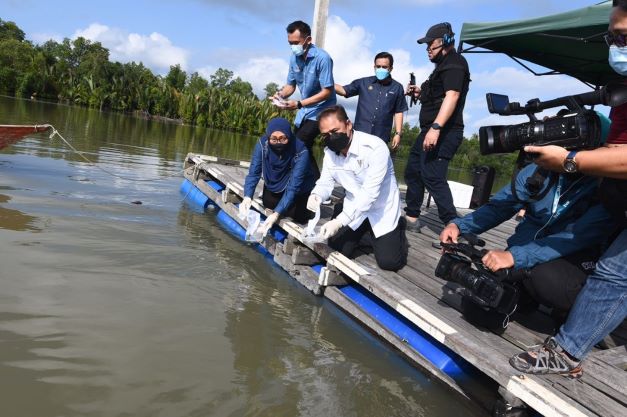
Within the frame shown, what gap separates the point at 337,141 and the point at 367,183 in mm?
409

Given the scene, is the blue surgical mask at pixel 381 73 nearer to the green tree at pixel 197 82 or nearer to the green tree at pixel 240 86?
the green tree at pixel 197 82

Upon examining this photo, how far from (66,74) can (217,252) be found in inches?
1679

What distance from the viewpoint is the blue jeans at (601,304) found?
2170 millimetres

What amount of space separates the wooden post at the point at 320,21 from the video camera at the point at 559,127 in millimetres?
4424

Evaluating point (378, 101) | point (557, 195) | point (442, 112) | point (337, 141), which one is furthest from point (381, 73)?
point (557, 195)

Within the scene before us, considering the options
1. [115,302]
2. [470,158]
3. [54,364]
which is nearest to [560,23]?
[115,302]

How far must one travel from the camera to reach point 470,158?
4288cm

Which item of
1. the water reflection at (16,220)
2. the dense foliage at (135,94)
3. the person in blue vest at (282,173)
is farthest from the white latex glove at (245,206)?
the dense foliage at (135,94)

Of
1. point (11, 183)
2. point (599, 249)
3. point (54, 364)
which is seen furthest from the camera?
point (11, 183)

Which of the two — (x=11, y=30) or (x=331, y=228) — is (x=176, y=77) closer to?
(x=11, y=30)

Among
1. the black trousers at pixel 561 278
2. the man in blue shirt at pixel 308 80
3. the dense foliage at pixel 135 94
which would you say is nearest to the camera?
the black trousers at pixel 561 278

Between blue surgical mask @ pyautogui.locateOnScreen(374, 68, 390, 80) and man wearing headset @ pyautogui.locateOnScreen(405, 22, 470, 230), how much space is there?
600mm

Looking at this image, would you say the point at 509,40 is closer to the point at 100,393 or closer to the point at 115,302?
the point at 115,302

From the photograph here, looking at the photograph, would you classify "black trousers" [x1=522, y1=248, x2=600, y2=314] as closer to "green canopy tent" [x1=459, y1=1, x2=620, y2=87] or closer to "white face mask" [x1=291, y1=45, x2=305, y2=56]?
"green canopy tent" [x1=459, y1=1, x2=620, y2=87]
